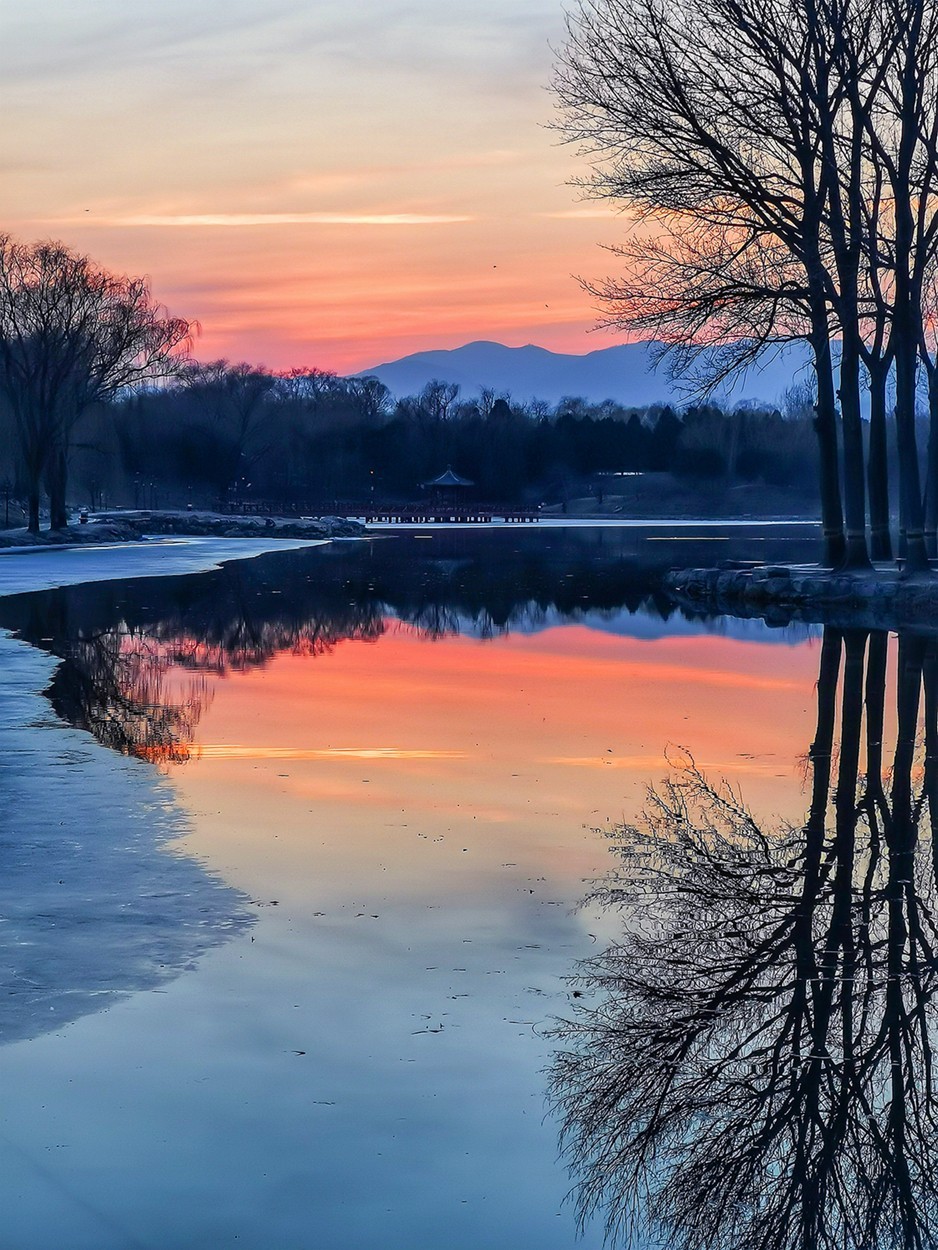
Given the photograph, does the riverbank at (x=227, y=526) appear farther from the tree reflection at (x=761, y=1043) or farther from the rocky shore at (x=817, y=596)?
the tree reflection at (x=761, y=1043)

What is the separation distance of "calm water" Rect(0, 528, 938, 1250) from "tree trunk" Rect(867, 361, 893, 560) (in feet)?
68.2

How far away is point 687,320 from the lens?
104 feet

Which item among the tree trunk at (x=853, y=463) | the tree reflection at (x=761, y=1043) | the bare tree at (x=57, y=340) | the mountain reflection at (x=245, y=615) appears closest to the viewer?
the tree reflection at (x=761, y=1043)

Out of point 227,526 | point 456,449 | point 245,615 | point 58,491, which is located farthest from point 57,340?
point 456,449

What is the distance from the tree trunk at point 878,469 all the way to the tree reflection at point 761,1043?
87.9 feet

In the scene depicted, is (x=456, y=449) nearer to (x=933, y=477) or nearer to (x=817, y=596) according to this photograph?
(x=933, y=477)

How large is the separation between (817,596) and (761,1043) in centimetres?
2574

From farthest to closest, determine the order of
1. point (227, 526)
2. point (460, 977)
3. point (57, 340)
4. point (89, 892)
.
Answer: point (227, 526) < point (57, 340) < point (89, 892) < point (460, 977)

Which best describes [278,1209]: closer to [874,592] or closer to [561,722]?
[561,722]

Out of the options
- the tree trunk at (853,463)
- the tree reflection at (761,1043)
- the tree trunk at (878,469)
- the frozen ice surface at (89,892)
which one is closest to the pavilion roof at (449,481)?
the tree trunk at (878,469)

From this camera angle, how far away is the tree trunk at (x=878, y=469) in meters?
35.5

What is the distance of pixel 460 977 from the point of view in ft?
22.5

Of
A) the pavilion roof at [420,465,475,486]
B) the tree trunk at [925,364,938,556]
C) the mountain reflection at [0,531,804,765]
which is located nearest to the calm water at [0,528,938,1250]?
the mountain reflection at [0,531,804,765]

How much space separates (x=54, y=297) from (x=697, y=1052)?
65.1 meters
